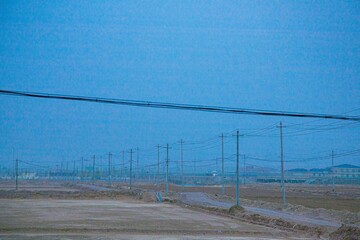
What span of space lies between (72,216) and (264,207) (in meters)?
21.3

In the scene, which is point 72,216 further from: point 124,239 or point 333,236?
point 333,236

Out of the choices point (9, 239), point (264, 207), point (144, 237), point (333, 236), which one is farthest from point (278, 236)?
point (264, 207)

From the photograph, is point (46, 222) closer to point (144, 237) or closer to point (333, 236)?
point (144, 237)

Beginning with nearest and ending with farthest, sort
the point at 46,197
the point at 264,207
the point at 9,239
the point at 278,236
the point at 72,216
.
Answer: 1. the point at 9,239
2. the point at 278,236
3. the point at 72,216
4. the point at 264,207
5. the point at 46,197

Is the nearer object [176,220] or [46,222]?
[46,222]

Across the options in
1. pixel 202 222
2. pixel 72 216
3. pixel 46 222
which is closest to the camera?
pixel 46 222

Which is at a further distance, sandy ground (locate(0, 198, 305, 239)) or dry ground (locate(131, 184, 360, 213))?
dry ground (locate(131, 184, 360, 213))

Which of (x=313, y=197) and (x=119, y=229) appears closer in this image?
(x=119, y=229)

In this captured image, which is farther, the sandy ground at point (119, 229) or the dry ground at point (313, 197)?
the dry ground at point (313, 197)

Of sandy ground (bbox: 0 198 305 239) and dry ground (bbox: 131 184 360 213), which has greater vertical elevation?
sandy ground (bbox: 0 198 305 239)

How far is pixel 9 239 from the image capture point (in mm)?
22688

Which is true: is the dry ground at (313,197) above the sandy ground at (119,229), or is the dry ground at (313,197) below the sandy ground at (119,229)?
below

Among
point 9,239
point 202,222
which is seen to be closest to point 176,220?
point 202,222

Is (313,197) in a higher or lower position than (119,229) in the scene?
lower
